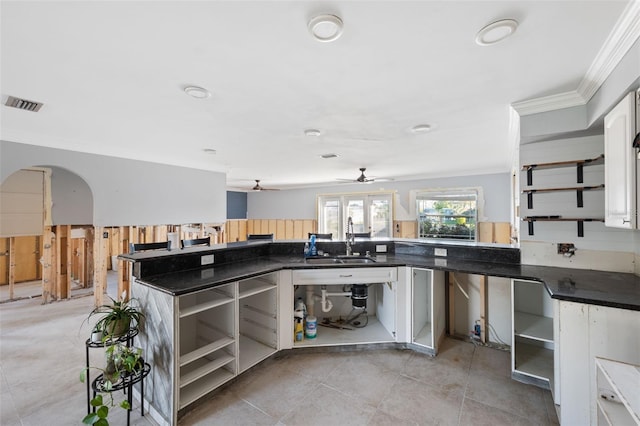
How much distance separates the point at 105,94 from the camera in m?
2.15

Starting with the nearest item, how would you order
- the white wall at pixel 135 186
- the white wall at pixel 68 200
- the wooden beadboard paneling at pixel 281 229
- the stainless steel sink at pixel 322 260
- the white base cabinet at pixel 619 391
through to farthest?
the white base cabinet at pixel 619 391
the stainless steel sink at pixel 322 260
the white wall at pixel 135 186
the white wall at pixel 68 200
the wooden beadboard paneling at pixel 281 229

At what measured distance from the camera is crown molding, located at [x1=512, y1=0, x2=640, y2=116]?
1304mm

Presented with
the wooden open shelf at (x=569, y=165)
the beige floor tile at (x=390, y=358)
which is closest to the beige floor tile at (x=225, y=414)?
the beige floor tile at (x=390, y=358)

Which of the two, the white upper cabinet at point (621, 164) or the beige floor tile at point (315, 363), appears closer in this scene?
the white upper cabinet at point (621, 164)

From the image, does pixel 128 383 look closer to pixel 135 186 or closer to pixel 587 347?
pixel 587 347

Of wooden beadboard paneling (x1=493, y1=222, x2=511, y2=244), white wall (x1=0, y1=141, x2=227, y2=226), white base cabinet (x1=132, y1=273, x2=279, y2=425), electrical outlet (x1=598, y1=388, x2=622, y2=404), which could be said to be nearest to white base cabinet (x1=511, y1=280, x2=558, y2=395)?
electrical outlet (x1=598, y1=388, x2=622, y2=404)

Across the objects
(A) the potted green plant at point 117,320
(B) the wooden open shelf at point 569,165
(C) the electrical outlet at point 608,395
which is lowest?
(C) the electrical outlet at point 608,395

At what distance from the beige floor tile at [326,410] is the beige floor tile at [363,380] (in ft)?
0.21

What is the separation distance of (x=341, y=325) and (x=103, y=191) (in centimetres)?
396

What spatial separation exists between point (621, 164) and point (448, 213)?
5.04 metres

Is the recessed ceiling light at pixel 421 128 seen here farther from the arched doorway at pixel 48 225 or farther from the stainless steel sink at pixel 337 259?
the arched doorway at pixel 48 225

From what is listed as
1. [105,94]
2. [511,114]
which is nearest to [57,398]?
[105,94]

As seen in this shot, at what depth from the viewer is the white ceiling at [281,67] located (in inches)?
50.5

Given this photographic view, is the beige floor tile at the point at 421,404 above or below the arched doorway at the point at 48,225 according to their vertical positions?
below
